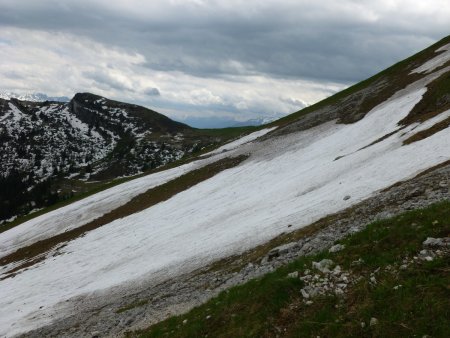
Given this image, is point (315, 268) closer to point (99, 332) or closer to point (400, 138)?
point (99, 332)

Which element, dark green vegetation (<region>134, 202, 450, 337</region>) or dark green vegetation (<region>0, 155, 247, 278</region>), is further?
dark green vegetation (<region>0, 155, 247, 278</region>)

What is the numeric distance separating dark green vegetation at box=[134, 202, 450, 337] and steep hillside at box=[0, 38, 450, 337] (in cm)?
14

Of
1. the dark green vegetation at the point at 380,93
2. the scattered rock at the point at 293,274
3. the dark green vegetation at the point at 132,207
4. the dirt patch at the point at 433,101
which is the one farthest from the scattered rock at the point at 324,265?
the dark green vegetation at the point at 380,93

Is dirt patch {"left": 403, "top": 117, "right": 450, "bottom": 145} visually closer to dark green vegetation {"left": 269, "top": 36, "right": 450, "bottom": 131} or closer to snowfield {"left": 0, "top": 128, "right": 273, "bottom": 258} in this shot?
dark green vegetation {"left": 269, "top": 36, "right": 450, "bottom": 131}

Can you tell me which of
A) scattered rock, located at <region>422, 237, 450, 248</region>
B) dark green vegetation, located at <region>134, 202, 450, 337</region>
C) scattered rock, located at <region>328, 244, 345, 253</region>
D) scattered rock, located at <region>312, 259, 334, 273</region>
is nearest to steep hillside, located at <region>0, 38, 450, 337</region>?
dark green vegetation, located at <region>134, 202, 450, 337</region>

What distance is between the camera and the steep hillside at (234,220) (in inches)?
848

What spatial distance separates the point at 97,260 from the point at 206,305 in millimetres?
28910

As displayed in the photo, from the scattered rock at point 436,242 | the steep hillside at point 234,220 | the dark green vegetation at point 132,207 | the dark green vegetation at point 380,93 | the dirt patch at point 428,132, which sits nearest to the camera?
the scattered rock at point 436,242

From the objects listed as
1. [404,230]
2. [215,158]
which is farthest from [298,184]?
[215,158]

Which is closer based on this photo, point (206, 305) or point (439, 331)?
point (439, 331)

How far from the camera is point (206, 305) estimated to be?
1833cm

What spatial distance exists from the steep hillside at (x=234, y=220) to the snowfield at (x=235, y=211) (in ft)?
0.68

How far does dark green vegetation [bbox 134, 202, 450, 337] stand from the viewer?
11.2 metres

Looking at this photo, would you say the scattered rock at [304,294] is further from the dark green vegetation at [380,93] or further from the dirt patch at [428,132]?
the dark green vegetation at [380,93]
